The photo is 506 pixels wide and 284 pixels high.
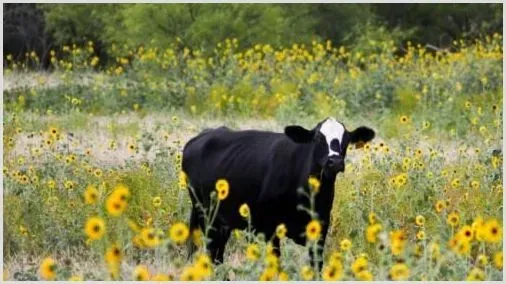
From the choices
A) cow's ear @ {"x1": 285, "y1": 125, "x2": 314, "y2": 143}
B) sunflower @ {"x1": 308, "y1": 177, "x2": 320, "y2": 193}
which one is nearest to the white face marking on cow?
cow's ear @ {"x1": 285, "y1": 125, "x2": 314, "y2": 143}

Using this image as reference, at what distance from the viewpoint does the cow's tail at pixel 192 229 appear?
7691 mm

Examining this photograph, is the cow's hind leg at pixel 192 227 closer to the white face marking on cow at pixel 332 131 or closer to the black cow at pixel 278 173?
the black cow at pixel 278 173

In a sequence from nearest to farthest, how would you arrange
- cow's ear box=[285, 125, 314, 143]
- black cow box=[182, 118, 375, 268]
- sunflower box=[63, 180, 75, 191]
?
black cow box=[182, 118, 375, 268]
cow's ear box=[285, 125, 314, 143]
sunflower box=[63, 180, 75, 191]

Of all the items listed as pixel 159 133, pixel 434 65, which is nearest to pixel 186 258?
pixel 159 133

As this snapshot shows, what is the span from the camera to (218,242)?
750 cm

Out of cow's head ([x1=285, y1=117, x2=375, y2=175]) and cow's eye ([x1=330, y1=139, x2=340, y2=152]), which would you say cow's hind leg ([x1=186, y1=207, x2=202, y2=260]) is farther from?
cow's eye ([x1=330, y1=139, x2=340, y2=152])

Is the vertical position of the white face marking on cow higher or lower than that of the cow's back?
higher

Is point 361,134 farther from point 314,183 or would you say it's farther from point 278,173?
point 314,183

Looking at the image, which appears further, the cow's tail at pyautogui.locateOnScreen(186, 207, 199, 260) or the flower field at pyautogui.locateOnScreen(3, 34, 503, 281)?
the cow's tail at pyautogui.locateOnScreen(186, 207, 199, 260)

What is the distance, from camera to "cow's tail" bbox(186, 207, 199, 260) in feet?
25.2

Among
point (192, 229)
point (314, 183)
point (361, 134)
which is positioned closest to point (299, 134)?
point (361, 134)

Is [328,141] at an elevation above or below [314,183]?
above

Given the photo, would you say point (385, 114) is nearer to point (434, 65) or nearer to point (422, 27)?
point (434, 65)

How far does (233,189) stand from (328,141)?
0.84 metres
